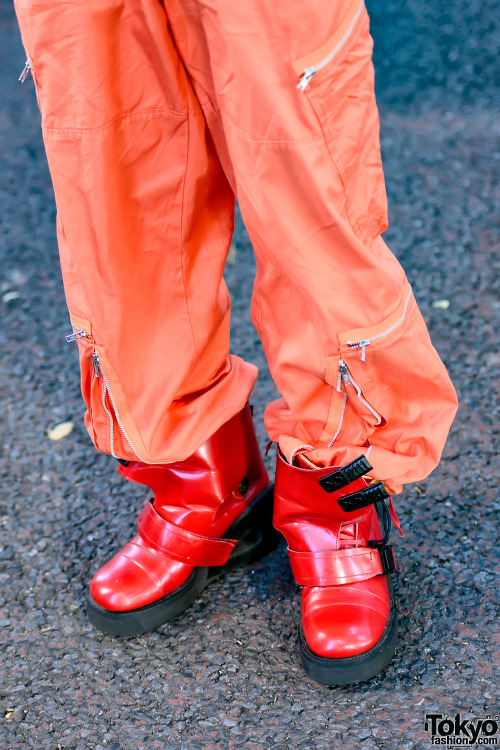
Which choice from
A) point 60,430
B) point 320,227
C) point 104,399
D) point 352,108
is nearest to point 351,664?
point 104,399

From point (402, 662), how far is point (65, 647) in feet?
1.94

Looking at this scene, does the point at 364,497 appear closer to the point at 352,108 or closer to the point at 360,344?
the point at 360,344

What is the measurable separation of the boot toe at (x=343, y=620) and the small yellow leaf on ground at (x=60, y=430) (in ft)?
2.86

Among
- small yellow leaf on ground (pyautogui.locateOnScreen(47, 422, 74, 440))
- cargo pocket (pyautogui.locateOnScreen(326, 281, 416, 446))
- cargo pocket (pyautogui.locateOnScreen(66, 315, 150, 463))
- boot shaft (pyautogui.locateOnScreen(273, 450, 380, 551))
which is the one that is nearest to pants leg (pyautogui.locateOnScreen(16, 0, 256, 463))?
cargo pocket (pyautogui.locateOnScreen(66, 315, 150, 463))

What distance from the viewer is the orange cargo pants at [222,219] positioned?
0.97 metres

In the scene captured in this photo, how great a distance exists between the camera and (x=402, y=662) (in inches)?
50.4

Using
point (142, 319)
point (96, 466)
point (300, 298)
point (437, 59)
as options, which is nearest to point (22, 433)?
point (96, 466)

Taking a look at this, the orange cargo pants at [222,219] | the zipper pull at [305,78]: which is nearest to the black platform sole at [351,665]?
the orange cargo pants at [222,219]

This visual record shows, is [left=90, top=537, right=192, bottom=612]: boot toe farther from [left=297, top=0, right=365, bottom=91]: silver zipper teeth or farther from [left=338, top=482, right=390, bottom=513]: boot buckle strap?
[left=297, top=0, right=365, bottom=91]: silver zipper teeth

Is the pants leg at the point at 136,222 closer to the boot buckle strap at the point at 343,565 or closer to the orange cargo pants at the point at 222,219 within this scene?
the orange cargo pants at the point at 222,219

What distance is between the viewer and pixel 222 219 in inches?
49.5

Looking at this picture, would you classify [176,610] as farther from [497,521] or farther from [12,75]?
[12,75]

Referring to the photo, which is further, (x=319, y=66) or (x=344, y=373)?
(x=344, y=373)

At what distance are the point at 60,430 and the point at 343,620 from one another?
97 centimetres
